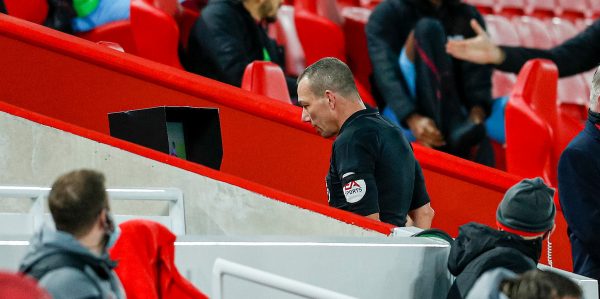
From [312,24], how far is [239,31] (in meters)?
0.77

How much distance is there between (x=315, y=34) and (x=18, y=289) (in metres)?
3.46

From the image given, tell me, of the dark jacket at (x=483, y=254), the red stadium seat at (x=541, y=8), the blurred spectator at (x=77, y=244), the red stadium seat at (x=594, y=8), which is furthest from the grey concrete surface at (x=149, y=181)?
the red stadium seat at (x=594, y=8)

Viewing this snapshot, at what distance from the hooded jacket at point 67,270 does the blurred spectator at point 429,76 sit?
274 centimetres

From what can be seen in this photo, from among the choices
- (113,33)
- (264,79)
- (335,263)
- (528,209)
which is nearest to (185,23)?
(113,33)

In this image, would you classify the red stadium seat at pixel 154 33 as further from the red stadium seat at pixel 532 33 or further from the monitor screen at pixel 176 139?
the red stadium seat at pixel 532 33

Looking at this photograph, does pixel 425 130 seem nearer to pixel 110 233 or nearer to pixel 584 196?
pixel 584 196

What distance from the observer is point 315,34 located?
4930mm

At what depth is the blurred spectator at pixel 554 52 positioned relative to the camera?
15.2 ft

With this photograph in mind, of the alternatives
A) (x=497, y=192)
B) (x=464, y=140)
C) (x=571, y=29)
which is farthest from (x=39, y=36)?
(x=571, y=29)

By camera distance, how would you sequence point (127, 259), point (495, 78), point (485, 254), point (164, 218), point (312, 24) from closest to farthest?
1. point (127, 259)
2. point (485, 254)
3. point (164, 218)
4. point (312, 24)
5. point (495, 78)

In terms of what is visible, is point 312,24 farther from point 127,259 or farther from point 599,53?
point 127,259

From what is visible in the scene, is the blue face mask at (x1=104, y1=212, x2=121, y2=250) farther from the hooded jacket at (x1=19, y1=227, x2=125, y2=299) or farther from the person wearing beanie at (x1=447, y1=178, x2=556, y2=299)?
the person wearing beanie at (x1=447, y1=178, x2=556, y2=299)

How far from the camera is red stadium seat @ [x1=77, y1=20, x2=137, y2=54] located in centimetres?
438

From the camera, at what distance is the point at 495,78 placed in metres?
5.58
